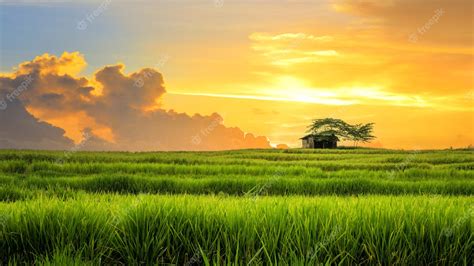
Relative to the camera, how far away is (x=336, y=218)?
5293 mm

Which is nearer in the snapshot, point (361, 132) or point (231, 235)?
point (231, 235)

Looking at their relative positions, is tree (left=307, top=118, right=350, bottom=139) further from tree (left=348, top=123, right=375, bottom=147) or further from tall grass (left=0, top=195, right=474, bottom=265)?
tall grass (left=0, top=195, right=474, bottom=265)

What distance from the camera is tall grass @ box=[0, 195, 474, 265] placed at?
4.79 metres

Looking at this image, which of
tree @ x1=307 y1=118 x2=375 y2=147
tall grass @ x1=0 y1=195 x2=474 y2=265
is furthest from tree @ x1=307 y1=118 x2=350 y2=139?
tall grass @ x1=0 y1=195 x2=474 y2=265

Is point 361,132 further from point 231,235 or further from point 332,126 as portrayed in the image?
point 231,235

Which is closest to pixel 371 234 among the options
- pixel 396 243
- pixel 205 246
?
pixel 396 243

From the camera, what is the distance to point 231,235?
4852 millimetres

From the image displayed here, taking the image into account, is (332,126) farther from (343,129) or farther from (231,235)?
(231,235)

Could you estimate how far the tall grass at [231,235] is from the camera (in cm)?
479

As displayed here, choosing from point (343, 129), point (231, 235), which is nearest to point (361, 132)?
point (343, 129)

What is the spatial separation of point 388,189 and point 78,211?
12.7 meters

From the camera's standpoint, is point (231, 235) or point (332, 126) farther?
point (332, 126)

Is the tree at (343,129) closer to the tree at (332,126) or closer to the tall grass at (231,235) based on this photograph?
the tree at (332,126)

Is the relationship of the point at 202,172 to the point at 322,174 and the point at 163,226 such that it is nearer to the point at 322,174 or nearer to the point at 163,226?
the point at 322,174
